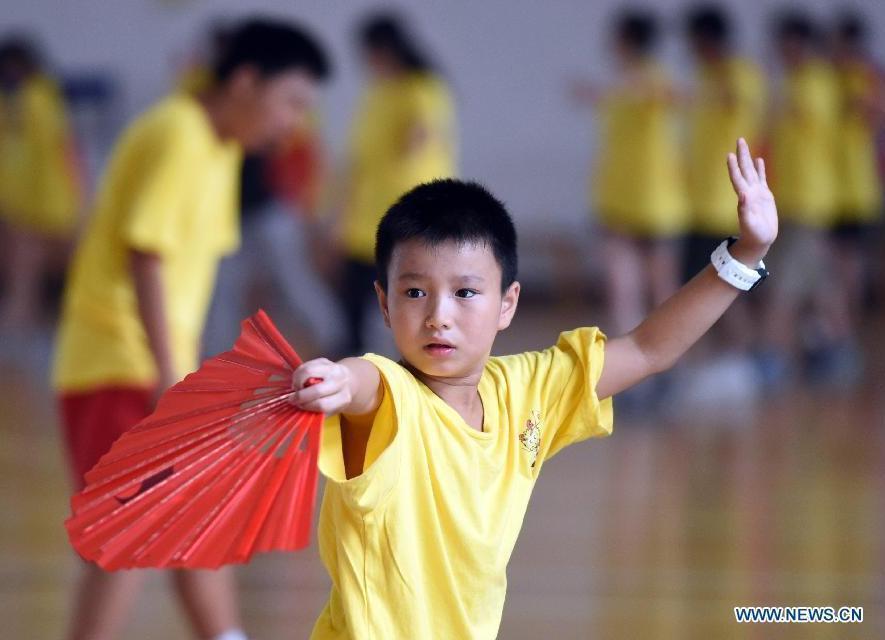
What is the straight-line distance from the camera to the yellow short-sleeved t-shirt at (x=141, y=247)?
7.40ft

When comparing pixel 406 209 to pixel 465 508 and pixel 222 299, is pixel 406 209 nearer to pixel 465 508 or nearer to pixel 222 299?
pixel 465 508

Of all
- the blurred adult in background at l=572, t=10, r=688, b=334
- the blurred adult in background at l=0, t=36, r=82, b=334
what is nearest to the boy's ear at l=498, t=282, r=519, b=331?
the blurred adult in background at l=572, t=10, r=688, b=334

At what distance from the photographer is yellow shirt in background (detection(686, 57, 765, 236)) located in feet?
19.1

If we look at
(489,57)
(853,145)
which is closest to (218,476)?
(853,145)

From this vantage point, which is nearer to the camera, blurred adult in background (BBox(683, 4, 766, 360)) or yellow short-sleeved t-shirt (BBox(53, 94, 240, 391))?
yellow short-sleeved t-shirt (BBox(53, 94, 240, 391))

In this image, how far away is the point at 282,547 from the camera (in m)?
1.37

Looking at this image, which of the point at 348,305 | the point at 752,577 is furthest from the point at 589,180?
the point at 752,577

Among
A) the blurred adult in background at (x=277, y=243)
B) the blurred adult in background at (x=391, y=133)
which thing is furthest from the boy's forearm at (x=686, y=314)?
the blurred adult in background at (x=391, y=133)

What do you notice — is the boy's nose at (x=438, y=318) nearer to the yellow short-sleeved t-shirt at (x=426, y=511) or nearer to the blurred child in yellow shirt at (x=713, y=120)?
the yellow short-sleeved t-shirt at (x=426, y=511)

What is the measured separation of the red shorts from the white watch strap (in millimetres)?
1098

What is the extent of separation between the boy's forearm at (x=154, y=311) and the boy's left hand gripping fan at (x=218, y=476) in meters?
0.81

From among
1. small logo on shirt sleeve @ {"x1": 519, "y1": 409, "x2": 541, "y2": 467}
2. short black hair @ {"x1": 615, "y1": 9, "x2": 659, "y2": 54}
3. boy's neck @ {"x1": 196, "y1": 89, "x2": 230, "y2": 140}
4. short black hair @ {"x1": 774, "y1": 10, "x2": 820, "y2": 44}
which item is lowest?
small logo on shirt sleeve @ {"x1": 519, "y1": 409, "x2": 541, "y2": 467}

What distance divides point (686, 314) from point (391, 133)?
382 cm

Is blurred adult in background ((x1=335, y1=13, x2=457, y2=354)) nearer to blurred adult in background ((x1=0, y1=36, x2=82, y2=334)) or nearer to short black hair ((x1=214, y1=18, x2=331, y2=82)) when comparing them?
blurred adult in background ((x1=0, y1=36, x2=82, y2=334))
